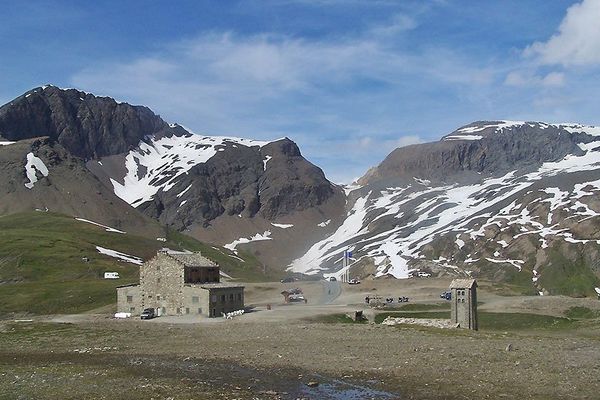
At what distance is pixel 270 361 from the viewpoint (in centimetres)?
5178

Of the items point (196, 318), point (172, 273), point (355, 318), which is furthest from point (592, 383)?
point (172, 273)

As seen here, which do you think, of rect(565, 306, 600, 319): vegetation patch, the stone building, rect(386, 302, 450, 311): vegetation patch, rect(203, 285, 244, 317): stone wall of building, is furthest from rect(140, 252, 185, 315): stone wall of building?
rect(565, 306, 600, 319): vegetation patch

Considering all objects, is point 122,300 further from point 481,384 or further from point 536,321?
point 481,384

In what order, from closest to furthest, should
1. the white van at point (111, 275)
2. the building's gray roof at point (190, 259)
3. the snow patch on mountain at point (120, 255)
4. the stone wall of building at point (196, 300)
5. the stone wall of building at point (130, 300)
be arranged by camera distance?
the stone wall of building at point (196, 300) < the building's gray roof at point (190, 259) < the stone wall of building at point (130, 300) < the white van at point (111, 275) < the snow patch on mountain at point (120, 255)

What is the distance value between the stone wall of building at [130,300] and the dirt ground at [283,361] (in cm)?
1151

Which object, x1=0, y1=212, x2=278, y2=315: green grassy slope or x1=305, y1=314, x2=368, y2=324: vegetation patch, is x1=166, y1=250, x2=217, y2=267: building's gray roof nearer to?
x1=0, y1=212, x2=278, y2=315: green grassy slope

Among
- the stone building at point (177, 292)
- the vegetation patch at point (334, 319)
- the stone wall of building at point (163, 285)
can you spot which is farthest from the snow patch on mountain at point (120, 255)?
the vegetation patch at point (334, 319)

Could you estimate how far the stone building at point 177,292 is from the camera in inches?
3755

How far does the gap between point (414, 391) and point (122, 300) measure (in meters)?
71.5

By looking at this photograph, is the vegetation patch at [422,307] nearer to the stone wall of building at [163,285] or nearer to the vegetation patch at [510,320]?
the vegetation patch at [510,320]

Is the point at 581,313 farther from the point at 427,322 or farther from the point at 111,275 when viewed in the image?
the point at 111,275

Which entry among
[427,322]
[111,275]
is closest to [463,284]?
[427,322]

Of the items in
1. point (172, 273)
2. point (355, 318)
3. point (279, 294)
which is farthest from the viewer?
point (279, 294)

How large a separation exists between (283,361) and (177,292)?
160 feet
